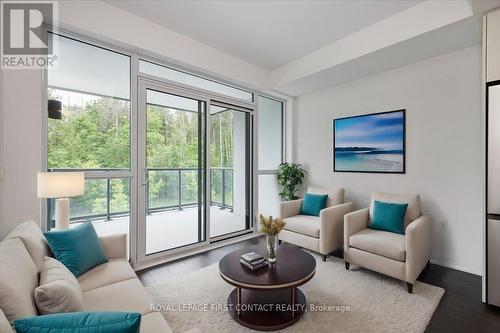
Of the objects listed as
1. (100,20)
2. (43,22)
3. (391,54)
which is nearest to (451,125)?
(391,54)

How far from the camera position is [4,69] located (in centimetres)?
215

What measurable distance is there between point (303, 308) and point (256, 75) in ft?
11.5

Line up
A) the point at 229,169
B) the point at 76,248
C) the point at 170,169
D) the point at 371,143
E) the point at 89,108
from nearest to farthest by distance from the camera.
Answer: the point at 76,248
the point at 89,108
the point at 170,169
the point at 371,143
the point at 229,169

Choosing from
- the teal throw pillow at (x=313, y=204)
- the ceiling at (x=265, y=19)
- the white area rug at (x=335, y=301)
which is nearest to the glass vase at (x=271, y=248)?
the white area rug at (x=335, y=301)

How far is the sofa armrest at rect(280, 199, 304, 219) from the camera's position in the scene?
147 inches

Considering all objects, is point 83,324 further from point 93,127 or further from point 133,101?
point 133,101

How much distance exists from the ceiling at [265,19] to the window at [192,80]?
1.67 feet

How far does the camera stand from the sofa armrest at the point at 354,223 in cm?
290

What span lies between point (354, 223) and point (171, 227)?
250cm

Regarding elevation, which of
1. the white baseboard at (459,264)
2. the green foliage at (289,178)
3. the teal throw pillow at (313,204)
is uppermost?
the green foliage at (289,178)

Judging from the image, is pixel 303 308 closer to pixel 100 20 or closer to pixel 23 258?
pixel 23 258

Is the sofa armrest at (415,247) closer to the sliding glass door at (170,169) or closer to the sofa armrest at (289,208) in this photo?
the sofa armrest at (289,208)

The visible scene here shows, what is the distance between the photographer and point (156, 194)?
331 cm

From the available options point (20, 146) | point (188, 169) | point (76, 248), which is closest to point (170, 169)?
point (188, 169)
